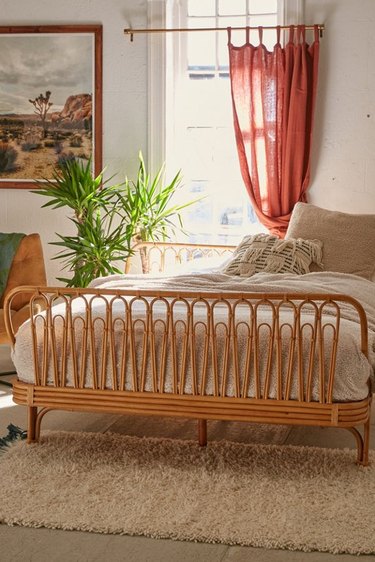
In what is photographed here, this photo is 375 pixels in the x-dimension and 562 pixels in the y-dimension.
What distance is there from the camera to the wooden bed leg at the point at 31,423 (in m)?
4.20

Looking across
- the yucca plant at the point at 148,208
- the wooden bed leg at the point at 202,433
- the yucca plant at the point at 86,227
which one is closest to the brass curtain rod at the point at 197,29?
the yucca plant at the point at 148,208

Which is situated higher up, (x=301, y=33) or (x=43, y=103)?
(x=301, y=33)

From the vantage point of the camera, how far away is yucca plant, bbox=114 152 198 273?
6.46 meters

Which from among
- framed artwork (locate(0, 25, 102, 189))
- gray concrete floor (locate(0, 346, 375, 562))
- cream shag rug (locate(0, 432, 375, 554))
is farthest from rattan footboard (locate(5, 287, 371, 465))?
framed artwork (locate(0, 25, 102, 189))

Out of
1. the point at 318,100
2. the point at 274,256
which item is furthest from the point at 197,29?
Answer: the point at 274,256

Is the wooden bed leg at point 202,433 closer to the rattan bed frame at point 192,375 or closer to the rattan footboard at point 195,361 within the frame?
the rattan bed frame at point 192,375

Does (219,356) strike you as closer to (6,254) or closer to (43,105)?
(6,254)

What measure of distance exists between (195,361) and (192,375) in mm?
58

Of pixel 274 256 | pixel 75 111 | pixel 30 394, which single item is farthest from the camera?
pixel 75 111

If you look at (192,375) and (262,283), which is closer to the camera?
(192,375)

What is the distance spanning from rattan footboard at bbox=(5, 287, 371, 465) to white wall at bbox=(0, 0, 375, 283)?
2581 mm

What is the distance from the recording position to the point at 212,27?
673cm

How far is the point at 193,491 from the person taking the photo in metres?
3.66

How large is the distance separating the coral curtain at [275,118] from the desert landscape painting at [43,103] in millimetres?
1089
